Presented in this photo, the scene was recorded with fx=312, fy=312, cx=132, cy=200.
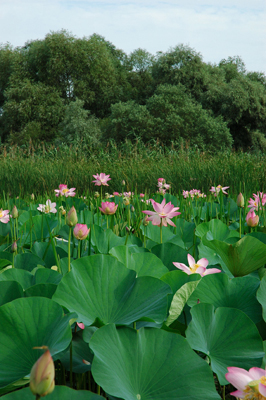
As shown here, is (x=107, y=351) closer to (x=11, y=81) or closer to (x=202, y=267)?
(x=202, y=267)

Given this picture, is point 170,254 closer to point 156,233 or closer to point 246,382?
point 156,233

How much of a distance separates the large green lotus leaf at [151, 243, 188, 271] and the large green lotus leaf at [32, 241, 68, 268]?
262 millimetres

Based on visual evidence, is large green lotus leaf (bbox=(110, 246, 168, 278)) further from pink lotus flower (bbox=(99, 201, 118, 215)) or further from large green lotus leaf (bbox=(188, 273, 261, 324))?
pink lotus flower (bbox=(99, 201, 118, 215))

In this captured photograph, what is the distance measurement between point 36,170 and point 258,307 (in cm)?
468

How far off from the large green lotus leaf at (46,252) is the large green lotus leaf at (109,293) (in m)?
0.29

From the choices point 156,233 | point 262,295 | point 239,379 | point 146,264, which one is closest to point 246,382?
point 239,379

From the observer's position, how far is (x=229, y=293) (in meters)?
0.56

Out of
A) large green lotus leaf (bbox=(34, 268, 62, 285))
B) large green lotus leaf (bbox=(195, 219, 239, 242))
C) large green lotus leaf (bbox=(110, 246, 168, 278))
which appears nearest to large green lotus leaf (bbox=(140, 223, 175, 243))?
large green lotus leaf (bbox=(195, 219, 239, 242))

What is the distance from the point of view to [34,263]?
28.0 inches

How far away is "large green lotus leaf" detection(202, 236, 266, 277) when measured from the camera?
657 mm

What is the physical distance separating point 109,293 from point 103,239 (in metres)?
0.38

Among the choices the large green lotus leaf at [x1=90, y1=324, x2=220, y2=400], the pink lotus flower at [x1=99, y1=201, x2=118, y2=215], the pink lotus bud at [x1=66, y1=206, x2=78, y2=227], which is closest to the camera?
the large green lotus leaf at [x1=90, y1=324, x2=220, y2=400]

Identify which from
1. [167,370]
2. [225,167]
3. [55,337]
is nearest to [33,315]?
[55,337]

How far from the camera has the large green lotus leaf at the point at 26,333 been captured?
386 millimetres
